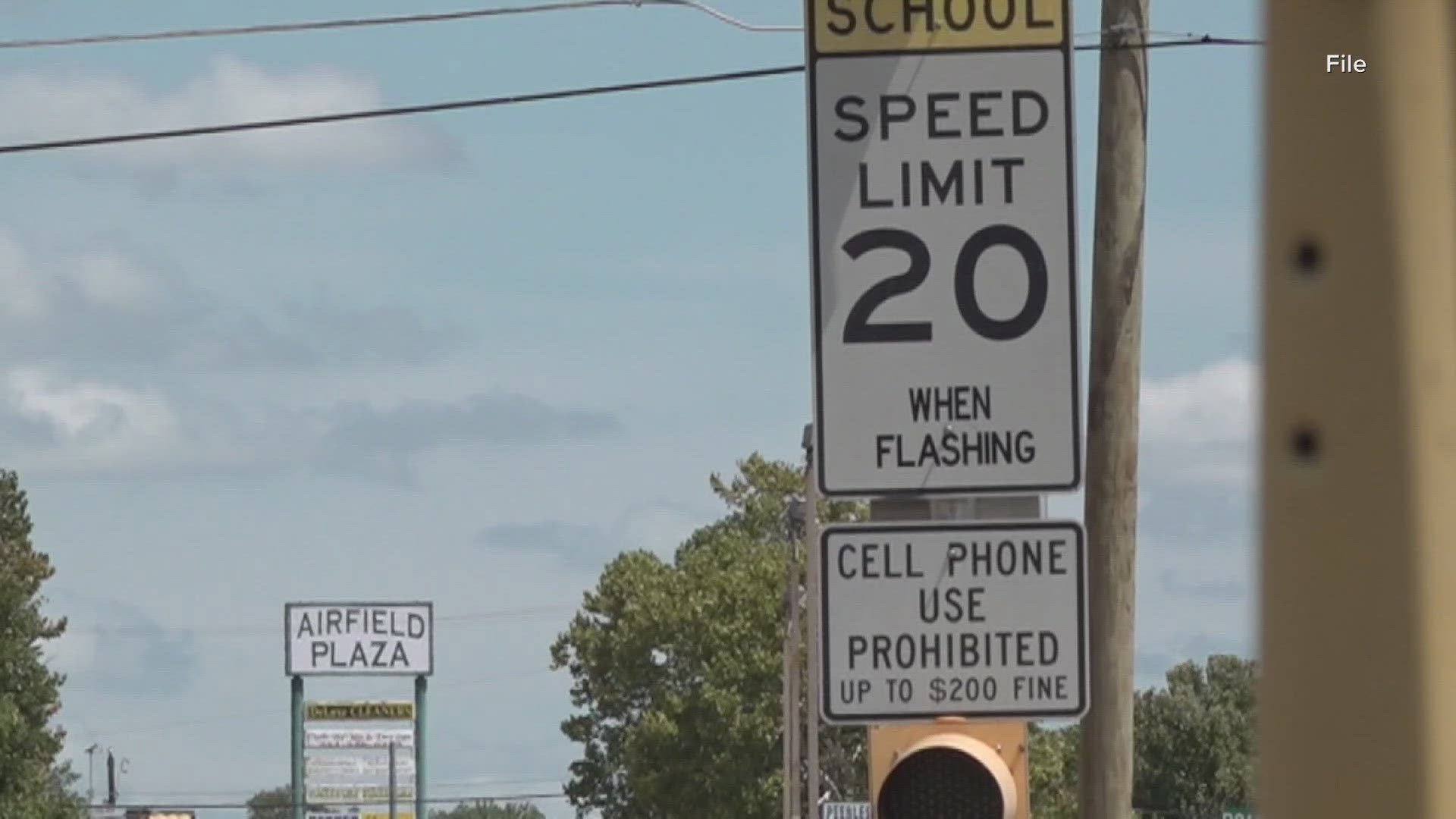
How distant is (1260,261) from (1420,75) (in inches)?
8.1

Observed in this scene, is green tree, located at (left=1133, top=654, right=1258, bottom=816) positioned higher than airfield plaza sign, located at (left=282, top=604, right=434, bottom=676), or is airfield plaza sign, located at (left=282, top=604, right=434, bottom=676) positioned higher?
airfield plaza sign, located at (left=282, top=604, right=434, bottom=676)

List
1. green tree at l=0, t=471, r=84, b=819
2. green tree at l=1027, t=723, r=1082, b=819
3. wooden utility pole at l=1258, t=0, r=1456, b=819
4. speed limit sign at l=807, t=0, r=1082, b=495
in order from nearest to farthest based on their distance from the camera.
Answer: wooden utility pole at l=1258, t=0, r=1456, b=819
speed limit sign at l=807, t=0, r=1082, b=495
green tree at l=0, t=471, r=84, b=819
green tree at l=1027, t=723, r=1082, b=819

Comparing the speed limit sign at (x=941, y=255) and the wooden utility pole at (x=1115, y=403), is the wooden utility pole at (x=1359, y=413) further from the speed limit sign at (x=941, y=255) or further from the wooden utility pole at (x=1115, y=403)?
the wooden utility pole at (x=1115, y=403)

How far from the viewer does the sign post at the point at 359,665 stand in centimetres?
7181

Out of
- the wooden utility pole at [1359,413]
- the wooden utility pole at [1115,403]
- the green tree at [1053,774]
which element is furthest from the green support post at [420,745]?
the wooden utility pole at [1359,413]

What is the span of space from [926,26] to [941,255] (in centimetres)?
57

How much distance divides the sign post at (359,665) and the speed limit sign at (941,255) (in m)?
65.8

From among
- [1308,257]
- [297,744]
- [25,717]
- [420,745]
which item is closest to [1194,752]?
[420,745]

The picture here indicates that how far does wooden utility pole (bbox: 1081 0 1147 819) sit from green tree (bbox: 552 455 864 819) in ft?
169

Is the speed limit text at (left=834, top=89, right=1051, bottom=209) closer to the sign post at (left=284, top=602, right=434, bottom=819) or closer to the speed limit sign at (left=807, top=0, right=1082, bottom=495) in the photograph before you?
the speed limit sign at (left=807, top=0, right=1082, bottom=495)

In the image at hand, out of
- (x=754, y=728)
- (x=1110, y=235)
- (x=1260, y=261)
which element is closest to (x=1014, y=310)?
(x=1260, y=261)

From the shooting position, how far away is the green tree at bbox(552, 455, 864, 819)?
6469 centimetres

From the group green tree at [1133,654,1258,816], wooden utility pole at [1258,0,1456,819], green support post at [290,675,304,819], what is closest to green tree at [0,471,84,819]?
green support post at [290,675,304,819]

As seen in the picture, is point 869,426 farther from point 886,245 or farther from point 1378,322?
point 1378,322
